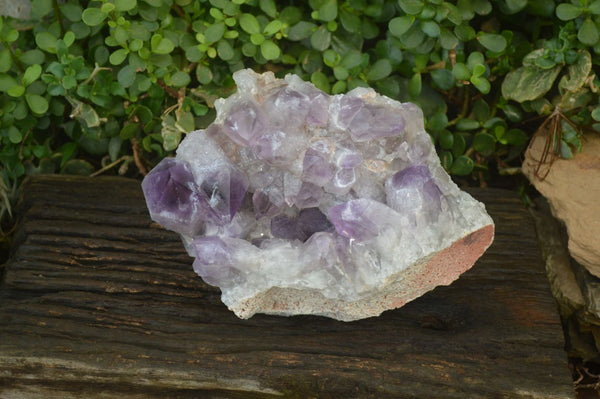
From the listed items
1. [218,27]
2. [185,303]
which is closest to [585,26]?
[218,27]

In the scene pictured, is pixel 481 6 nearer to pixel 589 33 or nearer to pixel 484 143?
pixel 589 33

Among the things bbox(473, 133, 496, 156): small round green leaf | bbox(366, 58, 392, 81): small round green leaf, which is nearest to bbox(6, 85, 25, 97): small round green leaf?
bbox(366, 58, 392, 81): small round green leaf

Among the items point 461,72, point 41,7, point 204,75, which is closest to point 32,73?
point 41,7

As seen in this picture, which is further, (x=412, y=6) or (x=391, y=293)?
(x=412, y=6)

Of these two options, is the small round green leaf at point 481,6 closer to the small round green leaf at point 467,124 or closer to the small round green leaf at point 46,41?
the small round green leaf at point 467,124

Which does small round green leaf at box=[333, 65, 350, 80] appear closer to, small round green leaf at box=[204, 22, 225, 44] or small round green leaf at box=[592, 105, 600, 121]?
small round green leaf at box=[204, 22, 225, 44]

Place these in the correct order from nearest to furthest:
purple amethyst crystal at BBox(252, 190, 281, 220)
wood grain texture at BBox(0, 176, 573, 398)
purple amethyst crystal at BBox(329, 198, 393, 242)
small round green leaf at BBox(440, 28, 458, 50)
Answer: purple amethyst crystal at BBox(329, 198, 393, 242), purple amethyst crystal at BBox(252, 190, 281, 220), wood grain texture at BBox(0, 176, 573, 398), small round green leaf at BBox(440, 28, 458, 50)

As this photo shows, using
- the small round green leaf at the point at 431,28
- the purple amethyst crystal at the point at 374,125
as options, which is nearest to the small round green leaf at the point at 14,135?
the purple amethyst crystal at the point at 374,125
